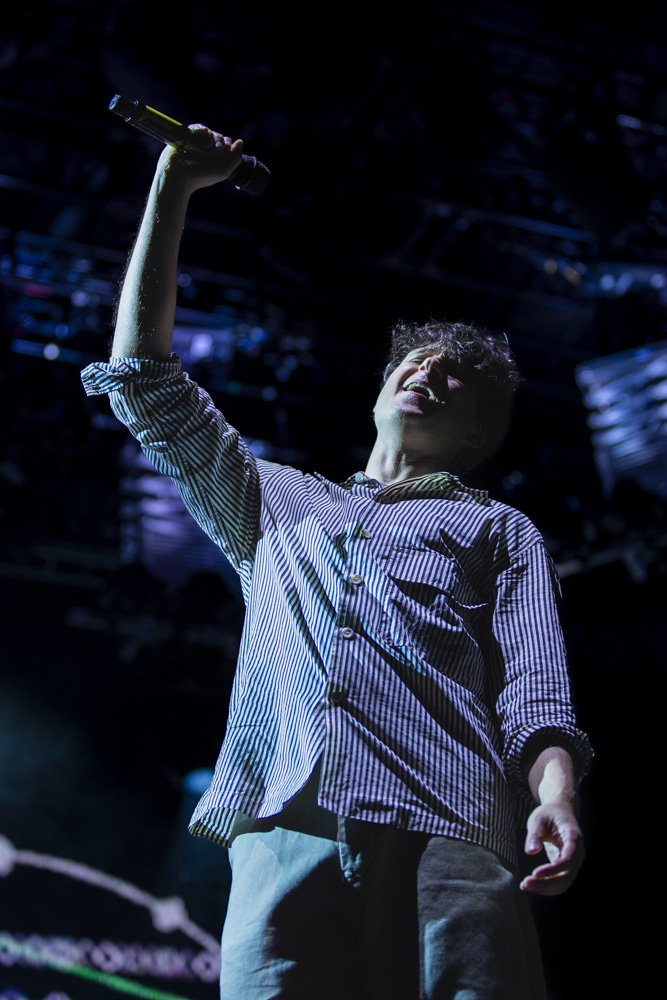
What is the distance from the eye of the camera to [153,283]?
1446mm

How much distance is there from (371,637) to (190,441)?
45 centimetres

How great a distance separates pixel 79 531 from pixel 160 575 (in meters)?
0.97

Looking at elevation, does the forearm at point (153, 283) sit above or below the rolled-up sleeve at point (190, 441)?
above

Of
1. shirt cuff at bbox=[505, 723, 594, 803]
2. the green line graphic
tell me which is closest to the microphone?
→ shirt cuff at bbox=[505, 723, 594, 803]

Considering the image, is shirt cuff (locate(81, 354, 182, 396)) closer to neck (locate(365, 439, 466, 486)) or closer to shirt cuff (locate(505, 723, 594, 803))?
neck (locate(365, 439, 466, 486))

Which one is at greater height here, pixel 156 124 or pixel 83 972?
pixel 156 124

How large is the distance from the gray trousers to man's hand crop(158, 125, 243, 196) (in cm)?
99

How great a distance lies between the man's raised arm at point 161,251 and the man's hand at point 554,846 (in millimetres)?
867

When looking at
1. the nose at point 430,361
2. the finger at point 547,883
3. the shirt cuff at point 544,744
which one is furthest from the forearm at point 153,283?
the finger at point 547,883

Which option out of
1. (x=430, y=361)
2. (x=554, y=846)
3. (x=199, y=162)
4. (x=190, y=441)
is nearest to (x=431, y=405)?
(x=430, y=361)

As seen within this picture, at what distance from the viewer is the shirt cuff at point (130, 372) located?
1430 mm

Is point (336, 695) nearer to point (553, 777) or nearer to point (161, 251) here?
point (553, 777)

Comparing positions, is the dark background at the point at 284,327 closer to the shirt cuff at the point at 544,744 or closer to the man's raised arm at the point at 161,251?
the man's raised arm at the point at 161,251

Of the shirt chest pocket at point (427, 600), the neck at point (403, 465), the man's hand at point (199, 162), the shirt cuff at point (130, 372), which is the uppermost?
the man's hand at point (199, 162)
